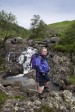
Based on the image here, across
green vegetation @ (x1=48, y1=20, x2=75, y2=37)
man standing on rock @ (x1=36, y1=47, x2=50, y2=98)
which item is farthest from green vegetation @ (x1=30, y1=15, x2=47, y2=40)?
man standing on rock @ (x1=36, y1=47, x2=50, y2=98)

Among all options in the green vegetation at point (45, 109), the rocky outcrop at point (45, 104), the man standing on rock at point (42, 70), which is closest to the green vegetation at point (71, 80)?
the man standing on rock at point (42, 70)

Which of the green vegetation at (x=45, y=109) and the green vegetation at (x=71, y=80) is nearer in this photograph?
the green vegetation at (x=45, y=109)

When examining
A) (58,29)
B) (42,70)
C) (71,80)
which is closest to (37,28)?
(58,29)

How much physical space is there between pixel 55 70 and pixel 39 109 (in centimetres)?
3939

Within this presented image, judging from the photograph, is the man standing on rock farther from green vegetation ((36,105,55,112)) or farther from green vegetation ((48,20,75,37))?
green vegetation ((48,20,75,37))

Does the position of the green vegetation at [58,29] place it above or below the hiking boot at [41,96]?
below

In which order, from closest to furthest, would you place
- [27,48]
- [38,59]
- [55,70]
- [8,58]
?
[38,59]
[55,70]
[8,58]
[27,48]

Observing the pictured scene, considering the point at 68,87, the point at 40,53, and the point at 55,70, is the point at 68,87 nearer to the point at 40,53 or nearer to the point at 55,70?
the point at 55,70

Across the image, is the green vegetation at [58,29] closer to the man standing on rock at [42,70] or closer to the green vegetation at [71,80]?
the green vegetation at [71,80]

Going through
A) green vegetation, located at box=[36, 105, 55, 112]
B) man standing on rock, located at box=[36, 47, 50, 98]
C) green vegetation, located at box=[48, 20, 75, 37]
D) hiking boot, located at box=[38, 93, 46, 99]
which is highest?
man standing on rock, located at box=[36, 47, 50, 98]

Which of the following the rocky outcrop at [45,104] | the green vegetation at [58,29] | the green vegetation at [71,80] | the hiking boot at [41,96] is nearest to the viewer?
the rocky outcrop at [45,104]

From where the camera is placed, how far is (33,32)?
107250 millimetres

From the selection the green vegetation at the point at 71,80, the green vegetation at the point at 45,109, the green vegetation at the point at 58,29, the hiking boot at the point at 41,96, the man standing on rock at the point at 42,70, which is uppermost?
the man standing on rock at the point at 42,70

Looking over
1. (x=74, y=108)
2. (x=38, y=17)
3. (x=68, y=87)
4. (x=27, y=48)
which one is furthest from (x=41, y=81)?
(x=38, y=17)
